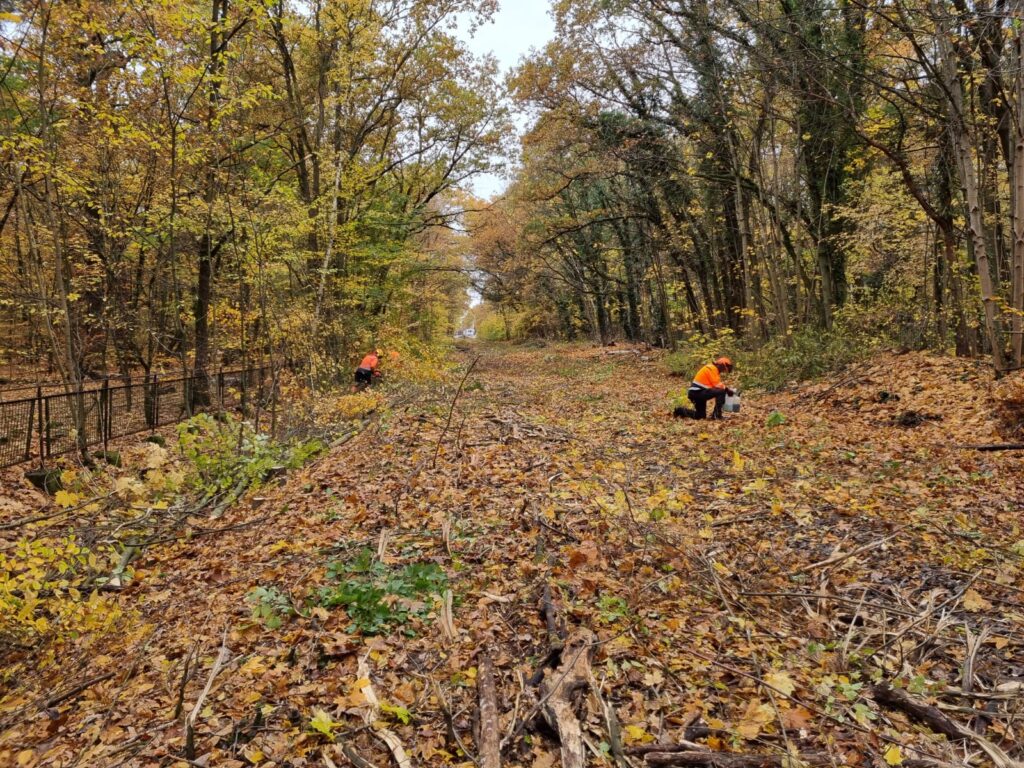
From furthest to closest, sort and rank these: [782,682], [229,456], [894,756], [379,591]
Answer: [229,456], [379,591], [782,682], [894,756]

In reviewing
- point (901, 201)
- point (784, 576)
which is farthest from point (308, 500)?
point (901, 201)

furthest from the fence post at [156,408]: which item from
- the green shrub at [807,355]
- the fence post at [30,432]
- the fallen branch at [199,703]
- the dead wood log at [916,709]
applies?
the green shrub at [807,355]

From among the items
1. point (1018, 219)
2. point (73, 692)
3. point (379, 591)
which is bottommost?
point (73, 692)

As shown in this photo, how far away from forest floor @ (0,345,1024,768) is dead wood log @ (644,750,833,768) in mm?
17

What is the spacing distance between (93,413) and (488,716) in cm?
1126

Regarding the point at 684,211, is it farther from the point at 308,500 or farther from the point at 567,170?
the point at 308,500

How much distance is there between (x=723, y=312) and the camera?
2089cm

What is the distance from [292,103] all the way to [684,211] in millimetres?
13899

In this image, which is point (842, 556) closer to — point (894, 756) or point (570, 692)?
point (894, 756)

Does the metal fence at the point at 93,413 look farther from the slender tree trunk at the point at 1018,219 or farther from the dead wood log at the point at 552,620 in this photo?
the slender tree trunk at the point at 1018,219

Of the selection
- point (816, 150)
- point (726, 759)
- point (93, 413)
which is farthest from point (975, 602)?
point (816, 150)

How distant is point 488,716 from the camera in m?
3.05

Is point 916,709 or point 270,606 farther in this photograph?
point 270,606

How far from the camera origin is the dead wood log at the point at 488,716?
2.78m
